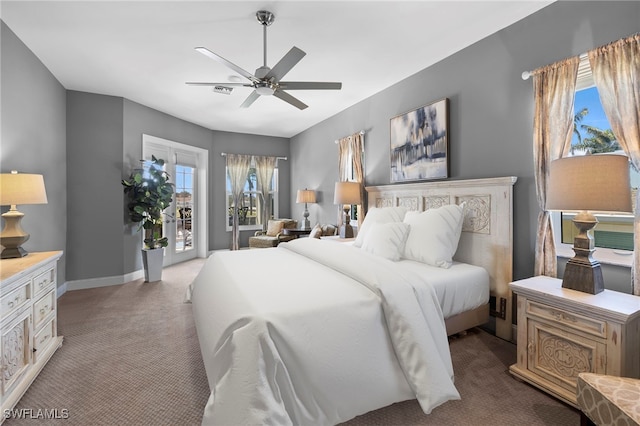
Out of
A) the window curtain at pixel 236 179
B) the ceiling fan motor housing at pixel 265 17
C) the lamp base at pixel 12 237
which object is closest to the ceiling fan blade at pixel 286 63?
the ceiling fan motor housing at pixel 265 17

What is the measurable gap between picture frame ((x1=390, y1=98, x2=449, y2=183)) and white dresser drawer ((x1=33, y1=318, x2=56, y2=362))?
3.71 m

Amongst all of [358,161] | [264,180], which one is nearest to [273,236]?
[264,180]

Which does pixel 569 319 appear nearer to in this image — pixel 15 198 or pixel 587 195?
pixel 587 195

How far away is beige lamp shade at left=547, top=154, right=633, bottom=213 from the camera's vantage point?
63.9 inches

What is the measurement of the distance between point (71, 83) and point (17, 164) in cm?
156

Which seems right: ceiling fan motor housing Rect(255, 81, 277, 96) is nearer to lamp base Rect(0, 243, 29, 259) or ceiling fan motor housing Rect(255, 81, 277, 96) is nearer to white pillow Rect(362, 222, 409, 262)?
white pillow Rect(362, 222, 409, 262)

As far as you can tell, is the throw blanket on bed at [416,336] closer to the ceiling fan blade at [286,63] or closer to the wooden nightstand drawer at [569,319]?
the wooden nightstand drawer at [569,319]

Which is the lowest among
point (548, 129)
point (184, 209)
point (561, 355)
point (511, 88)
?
point (561, 355)

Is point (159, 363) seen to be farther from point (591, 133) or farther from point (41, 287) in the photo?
point (591, 133)

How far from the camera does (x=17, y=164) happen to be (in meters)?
2.86

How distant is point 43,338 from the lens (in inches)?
88.7

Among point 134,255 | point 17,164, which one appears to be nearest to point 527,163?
point 17,164

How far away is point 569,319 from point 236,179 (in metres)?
5.99

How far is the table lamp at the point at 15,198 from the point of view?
222 centimetres
